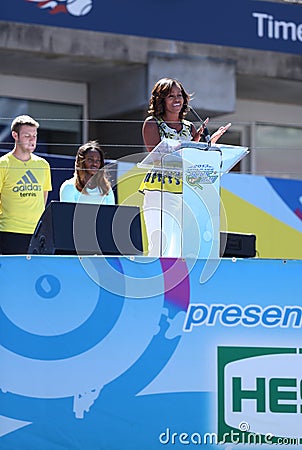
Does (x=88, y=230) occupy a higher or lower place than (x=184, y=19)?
lower

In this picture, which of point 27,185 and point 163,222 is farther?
point 27,185

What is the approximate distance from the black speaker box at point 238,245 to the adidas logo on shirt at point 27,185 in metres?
1.37

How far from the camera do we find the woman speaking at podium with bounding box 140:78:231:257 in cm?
478

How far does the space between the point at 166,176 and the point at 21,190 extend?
1.40 metres

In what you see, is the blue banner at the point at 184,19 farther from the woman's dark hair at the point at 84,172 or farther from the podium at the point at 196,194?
the podium at the point at 196,194

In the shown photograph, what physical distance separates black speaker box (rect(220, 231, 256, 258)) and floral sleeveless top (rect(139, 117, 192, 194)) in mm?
402

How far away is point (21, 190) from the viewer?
593cm

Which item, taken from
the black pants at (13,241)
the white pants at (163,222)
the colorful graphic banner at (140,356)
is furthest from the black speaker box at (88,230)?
the black pants at (13,241)

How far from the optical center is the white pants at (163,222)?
474 centimetres

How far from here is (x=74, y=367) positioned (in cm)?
450

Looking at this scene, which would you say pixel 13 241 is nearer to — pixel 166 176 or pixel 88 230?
pixel 88 230

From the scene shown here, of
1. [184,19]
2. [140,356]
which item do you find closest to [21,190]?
[140,356]

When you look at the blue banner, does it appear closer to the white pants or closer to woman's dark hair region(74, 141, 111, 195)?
woman's dark hair region(74, 141, 111, 195)

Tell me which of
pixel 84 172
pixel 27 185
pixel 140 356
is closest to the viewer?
pixel 140 356
